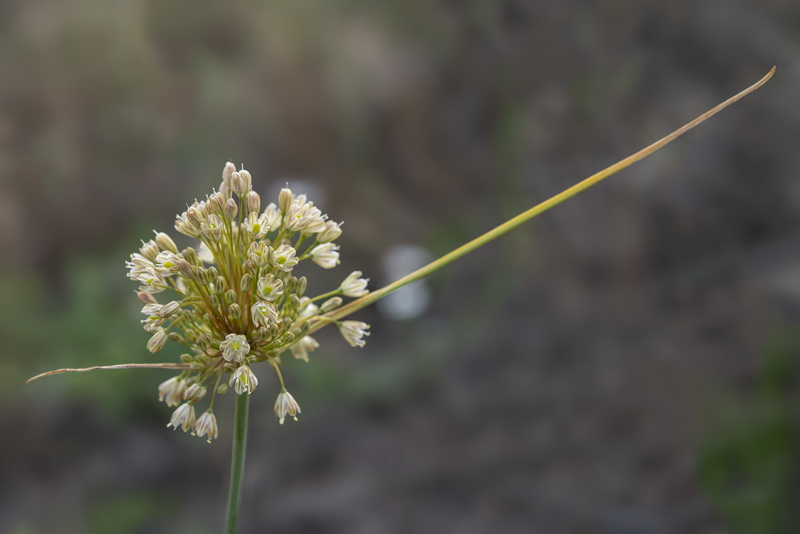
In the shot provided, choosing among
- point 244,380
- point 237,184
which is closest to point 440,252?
point 237,184

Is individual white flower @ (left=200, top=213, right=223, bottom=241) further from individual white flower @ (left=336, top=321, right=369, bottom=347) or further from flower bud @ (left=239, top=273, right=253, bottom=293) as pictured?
individual white flower @ (left=336, top=321, right=369, bottom=347)

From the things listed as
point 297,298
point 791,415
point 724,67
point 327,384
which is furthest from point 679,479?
point 297,298

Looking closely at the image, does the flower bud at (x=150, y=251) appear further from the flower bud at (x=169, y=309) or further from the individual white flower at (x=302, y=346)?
the individual white flower at (x=302, y=346)

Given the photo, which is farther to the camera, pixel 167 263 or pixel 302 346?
pixel 302 346

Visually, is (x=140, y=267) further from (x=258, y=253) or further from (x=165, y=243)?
(x=258, y=253)

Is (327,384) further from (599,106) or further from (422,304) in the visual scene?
(599,106)

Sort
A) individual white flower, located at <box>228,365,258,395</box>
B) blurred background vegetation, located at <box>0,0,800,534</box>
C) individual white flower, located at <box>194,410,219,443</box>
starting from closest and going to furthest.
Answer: individual white flower, located at <box>228,365,258,395</box> → individual white flower, located at <box>194,410,219,443</box> → blurred background vegetation, located at <box>0,0,800,534</box>

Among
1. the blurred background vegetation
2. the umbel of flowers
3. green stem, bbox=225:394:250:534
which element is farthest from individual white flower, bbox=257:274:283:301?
the blurred background vegetation
